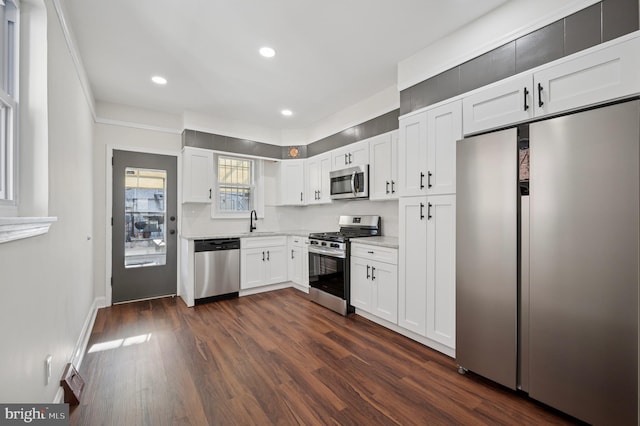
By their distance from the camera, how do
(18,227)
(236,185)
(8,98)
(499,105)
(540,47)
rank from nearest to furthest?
(18,227) < (8,98) < (540,47) < (499,105) < (236,185)

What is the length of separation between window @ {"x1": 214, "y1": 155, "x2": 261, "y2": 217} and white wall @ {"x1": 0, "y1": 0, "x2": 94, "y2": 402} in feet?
6.43

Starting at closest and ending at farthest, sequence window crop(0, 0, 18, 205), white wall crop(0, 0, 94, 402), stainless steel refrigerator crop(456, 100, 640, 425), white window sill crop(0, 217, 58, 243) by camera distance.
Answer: white window sill crop(0, 217, 58, 243) < white wall crop(0, 0, 94, 402) < window crop(0, 0, 18, 205) < stainless steel refrigerator crop(456, 100, 640, 425)

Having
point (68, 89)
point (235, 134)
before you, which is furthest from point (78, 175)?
point (235, 134)

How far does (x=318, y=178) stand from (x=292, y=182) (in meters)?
0.63

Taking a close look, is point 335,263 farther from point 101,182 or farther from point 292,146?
point 101,182

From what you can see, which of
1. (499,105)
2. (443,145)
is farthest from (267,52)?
(499,105)

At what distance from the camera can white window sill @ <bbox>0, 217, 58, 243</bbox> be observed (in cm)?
96

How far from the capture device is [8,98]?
131 cm

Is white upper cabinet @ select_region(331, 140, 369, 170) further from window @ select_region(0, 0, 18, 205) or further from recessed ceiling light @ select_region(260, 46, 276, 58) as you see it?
window @ select_region(0, 0, 18, 205)

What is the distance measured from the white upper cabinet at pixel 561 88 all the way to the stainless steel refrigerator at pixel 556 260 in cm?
16

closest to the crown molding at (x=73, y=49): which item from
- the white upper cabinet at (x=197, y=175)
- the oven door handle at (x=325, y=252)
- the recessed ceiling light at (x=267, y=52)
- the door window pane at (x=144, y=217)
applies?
the door window pane at (x=144, y=217)

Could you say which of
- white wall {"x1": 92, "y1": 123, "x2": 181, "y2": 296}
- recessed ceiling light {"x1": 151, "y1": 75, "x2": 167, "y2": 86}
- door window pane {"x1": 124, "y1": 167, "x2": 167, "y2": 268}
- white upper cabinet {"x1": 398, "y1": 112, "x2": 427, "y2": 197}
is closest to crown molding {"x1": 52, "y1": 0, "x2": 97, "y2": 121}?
white wall {"x1": 92, "y1": 123, "x2": 181, "y2": 296}

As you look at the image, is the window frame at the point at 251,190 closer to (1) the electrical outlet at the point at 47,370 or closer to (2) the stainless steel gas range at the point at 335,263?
(2) the stainless steel gas range at the point at 335,263

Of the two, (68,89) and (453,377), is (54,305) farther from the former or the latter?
(453,377)
